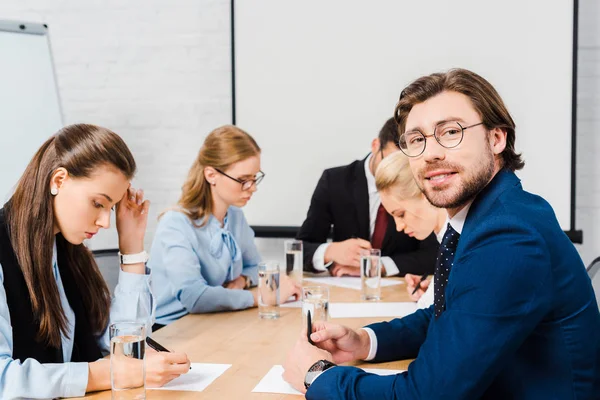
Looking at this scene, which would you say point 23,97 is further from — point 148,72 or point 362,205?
point 362,205

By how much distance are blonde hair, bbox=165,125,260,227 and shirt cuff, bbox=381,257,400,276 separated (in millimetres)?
726

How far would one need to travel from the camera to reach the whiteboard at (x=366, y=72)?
3199mm

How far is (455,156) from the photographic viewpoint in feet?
4.00

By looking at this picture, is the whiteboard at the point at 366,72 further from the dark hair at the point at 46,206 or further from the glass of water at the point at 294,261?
the dark hair at the point at 46,206

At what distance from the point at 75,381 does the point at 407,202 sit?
1.31m

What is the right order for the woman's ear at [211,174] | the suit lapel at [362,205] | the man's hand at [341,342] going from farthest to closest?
the suit lapel at [362,205] < the woman's ear at [211,174] < the man's hand at [341,342]

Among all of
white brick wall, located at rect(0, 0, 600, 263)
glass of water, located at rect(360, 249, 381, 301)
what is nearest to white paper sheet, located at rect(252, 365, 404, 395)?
glass of water, located at rect(360, 249, 381, 301)

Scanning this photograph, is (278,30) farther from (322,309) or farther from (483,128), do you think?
(483,128)

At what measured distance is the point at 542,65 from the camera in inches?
126

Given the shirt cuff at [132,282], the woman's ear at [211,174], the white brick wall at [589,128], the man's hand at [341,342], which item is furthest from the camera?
the white brick wall at [589,128]

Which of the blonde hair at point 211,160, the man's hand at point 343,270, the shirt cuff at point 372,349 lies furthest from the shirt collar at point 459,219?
the man's hand at point 343,270

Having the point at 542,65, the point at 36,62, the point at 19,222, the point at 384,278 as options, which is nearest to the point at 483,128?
the point at 19,222

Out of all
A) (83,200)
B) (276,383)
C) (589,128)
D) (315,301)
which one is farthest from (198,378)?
(589,128)

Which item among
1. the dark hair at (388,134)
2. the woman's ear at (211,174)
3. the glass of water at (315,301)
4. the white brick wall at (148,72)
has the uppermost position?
the white brick wall at (148,72)
